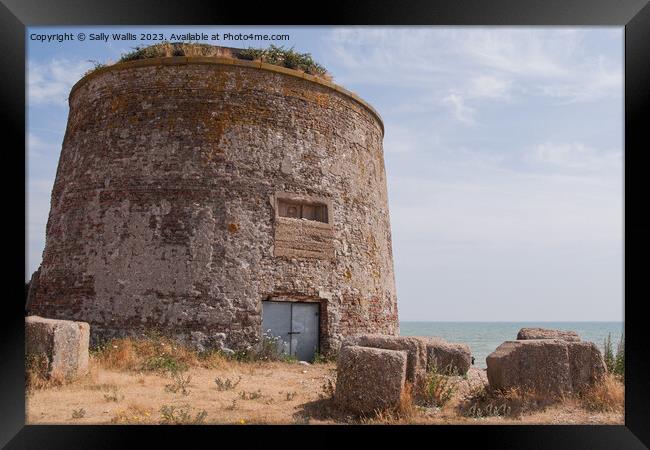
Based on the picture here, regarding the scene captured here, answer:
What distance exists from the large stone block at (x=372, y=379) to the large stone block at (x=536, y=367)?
156cm

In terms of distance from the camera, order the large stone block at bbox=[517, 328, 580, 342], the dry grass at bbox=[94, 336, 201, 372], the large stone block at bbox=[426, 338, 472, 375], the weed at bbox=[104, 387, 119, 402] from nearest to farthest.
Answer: the weed at bbox=[104, 387, 119, 402] → the large stone block at bbox=[517, 328, 580, 342] → the dry grass at bbox=[94, 336, 201, 372] → the large stone block at bbox=[426, 338, 472, 375]

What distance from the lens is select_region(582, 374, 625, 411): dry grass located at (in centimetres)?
798

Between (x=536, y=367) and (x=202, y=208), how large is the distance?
6.93 m

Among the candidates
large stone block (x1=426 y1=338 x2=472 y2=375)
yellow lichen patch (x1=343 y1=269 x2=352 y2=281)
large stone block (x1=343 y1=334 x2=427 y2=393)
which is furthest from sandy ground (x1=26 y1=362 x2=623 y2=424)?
yellow lichen patch (x1=343 y1=269 x2=352 y2=281)

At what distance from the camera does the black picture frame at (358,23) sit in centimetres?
608

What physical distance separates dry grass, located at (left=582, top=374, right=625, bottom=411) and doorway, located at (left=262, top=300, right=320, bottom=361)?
5962 millimetres

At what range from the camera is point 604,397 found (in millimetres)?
8125

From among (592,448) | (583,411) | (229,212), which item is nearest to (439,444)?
(592,448)

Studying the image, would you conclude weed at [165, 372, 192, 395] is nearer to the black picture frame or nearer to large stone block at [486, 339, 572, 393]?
the black picture frame

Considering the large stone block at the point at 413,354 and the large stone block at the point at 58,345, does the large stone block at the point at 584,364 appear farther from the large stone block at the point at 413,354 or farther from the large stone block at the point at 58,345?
the large stone block at the point at 58,345

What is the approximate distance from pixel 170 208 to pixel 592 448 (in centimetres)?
863

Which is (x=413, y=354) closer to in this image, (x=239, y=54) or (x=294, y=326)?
(x=294, y=326)

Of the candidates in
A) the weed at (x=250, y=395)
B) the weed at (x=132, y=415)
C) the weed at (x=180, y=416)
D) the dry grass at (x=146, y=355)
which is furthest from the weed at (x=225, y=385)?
Answer: the weed at (x=132, y=415)
